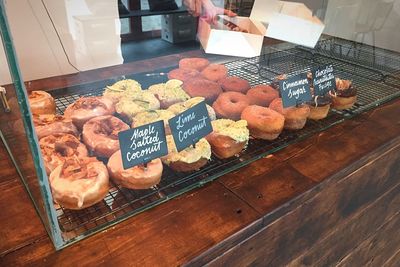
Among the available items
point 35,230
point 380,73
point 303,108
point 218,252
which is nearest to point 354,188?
point 303,108

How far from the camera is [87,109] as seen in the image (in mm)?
1001

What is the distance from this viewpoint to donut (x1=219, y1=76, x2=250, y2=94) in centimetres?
123

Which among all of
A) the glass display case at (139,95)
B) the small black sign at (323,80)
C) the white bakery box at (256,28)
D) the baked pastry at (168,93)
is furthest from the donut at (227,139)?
the white bakery box at (256,28)

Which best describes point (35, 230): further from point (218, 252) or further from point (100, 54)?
Result: point (100, 54)

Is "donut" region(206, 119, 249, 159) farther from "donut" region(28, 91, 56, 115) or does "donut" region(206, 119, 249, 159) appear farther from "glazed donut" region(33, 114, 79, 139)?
"donut" region(28, 91, 56, 115)

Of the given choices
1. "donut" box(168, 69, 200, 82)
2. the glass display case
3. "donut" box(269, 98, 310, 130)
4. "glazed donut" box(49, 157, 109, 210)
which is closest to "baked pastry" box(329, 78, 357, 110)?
the glass display case

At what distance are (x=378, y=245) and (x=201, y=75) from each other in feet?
3.44

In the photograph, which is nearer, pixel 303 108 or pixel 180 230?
pixel 180 230

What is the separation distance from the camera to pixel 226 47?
1.42m

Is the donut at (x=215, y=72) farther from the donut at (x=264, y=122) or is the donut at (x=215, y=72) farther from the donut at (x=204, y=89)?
the donut at (x=264, y=122)

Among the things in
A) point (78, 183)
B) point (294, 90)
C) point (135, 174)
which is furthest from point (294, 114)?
point (78, 183)

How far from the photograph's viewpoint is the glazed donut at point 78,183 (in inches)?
27.3

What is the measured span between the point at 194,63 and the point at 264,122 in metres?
0.52

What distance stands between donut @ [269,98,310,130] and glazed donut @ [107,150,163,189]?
0.47 metres
